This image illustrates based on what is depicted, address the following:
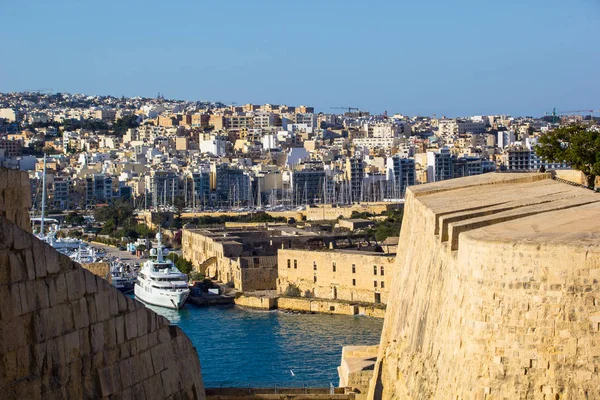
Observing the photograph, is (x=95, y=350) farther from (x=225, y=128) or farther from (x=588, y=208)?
(x=225, y=128)

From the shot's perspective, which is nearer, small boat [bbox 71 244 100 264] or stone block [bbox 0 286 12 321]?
stone block [bbox 0 286 12 321]

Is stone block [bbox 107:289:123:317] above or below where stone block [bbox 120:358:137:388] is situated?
above

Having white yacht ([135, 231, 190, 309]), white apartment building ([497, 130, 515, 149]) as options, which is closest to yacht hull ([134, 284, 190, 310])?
white yacht ([135, 231, 190, 309])

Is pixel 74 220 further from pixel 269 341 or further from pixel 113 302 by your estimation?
pixel 113 302

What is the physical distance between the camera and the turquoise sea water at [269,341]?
1786 cm

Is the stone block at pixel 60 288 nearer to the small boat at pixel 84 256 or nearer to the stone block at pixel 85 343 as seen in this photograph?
the stone block at pixel 85 343

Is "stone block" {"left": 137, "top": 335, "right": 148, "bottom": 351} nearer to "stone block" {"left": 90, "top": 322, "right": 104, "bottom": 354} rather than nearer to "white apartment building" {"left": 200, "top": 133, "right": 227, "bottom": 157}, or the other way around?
"stone block" {"left": 90, "top": 322, "right": 104, "bottom": 354}

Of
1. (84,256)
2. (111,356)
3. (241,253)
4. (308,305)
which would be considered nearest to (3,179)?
(111,356)

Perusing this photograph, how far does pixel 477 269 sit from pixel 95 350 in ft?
10.3

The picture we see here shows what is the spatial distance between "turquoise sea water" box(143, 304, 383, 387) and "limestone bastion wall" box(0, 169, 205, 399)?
35.4ft

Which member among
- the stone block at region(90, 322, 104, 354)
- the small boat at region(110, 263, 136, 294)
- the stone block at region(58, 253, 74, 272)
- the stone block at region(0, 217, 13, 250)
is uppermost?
the stone block at region(0, 217, 13, 250)

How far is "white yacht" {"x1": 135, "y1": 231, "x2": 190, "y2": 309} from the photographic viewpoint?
26.0 meters

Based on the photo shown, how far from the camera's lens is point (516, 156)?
53844mm

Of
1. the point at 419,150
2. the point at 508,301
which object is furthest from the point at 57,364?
the point at 419,150
